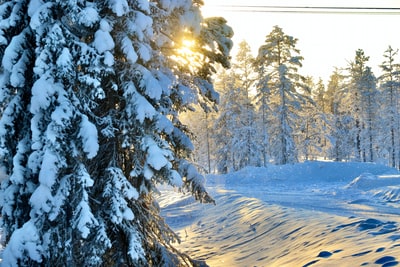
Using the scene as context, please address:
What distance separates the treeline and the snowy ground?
49.6ft

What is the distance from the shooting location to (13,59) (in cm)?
574

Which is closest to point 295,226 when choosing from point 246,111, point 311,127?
point 246,111

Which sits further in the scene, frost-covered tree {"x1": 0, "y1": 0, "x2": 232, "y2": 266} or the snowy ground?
the snowy ground

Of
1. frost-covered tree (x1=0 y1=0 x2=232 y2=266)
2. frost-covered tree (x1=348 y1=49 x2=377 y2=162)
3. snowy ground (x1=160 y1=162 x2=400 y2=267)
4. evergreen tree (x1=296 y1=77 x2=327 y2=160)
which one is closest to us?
frost-covered tree (x1=0 y1=0 x2=232 y2=266)

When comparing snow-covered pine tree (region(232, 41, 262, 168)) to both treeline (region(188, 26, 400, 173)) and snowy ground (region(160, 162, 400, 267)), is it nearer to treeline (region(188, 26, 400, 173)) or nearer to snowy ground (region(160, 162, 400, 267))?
treeline (region(188, 26, 400, 173))

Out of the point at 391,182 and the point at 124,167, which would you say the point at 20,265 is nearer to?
the point at 124,167

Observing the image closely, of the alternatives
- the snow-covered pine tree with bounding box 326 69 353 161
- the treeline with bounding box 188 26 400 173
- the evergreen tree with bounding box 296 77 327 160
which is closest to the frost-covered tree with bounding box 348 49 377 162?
the treeline with bounding box 188 26 400 173

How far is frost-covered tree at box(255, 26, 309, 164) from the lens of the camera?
115 ft

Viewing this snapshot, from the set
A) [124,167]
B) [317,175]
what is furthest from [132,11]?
[317,175]

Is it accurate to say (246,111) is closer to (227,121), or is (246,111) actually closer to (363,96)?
(227,121)

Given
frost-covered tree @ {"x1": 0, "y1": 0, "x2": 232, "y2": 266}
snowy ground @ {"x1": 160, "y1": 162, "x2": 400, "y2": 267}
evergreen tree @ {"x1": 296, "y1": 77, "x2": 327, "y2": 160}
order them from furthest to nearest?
evergreen tree @ {"x1": 296, "y1": 77, "x2": 327, "y2": 160}
snowy ground @ {"x1": 160, "y1": 162, "x2": 400, "y2": 267}
frost-covered tree @ {"x1": 0, "y1": 0, "x2": 232, "y2": 266}

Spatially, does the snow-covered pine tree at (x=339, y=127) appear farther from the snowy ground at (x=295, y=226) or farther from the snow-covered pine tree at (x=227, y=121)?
the snowy ground at (x=295, y=226)

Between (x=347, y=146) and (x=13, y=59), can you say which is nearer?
(x=13, y=59)

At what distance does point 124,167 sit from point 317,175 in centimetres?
2025
